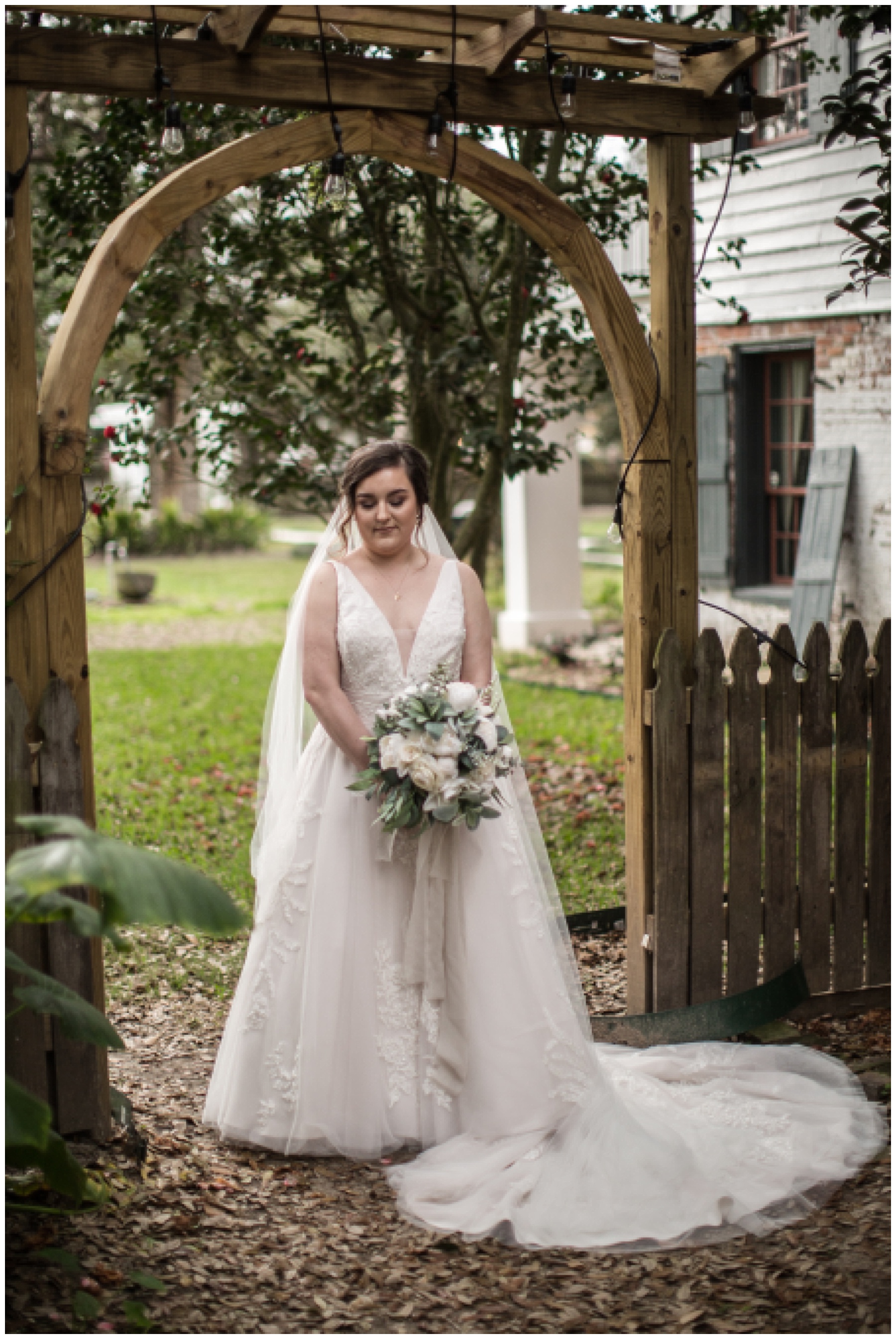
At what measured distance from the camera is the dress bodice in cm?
432

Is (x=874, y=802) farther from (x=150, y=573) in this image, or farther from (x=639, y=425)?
(x=150, y=573)

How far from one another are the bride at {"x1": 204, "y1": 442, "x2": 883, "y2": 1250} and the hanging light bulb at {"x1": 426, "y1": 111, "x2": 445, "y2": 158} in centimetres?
94

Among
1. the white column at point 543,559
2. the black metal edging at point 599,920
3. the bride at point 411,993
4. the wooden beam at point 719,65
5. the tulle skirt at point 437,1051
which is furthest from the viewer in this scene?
the white column at point 543,559

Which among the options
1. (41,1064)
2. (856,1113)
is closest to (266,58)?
(41,1064)

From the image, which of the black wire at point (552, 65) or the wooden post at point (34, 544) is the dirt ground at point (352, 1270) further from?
the black wire at point (552, 65)

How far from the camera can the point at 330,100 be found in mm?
4082

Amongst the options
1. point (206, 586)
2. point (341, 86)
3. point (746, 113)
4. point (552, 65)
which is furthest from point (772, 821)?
point (206, 586)

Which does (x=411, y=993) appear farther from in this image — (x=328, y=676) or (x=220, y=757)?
(x=220, y=757)

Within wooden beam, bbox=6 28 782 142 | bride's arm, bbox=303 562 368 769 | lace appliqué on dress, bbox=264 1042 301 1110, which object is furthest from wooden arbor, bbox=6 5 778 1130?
lace appliqué on dress, bbox=264 1042 301 1110

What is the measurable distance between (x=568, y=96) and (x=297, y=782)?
243cm

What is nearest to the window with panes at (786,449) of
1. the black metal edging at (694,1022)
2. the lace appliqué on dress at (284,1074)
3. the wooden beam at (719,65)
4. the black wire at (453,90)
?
the black metal edging at (694,1022)

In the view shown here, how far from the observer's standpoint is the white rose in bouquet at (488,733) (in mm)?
4031

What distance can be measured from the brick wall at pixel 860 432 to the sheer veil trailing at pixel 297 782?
637 cm

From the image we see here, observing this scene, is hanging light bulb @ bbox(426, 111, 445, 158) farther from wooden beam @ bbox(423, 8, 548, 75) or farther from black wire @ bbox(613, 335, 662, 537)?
black wire @ bbox(613, 335, 662, 537)
